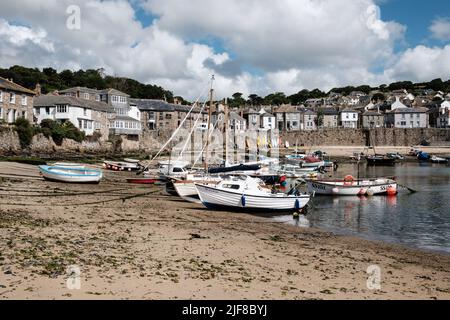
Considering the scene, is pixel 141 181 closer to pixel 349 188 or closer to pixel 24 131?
pixel 349 188

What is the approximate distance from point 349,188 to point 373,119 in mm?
111149

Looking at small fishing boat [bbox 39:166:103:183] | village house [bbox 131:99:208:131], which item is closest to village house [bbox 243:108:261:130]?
village house [bbox 131:99:208:131]

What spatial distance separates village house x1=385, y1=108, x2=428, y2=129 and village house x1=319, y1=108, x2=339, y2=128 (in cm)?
1744

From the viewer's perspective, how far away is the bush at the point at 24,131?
2287 inches

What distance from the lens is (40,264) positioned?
11.2m

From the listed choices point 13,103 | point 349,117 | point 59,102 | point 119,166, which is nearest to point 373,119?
point 349,117

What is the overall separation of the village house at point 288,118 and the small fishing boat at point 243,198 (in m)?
117

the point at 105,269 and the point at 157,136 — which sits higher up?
the point at 157,136

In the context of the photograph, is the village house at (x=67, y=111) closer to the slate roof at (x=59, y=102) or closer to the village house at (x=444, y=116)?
the slate roof at (x=59, y=102)

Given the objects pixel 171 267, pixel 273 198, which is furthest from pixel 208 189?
pixel 171 267

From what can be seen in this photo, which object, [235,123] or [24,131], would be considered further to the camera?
[235,123]

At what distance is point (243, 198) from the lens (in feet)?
90.2
